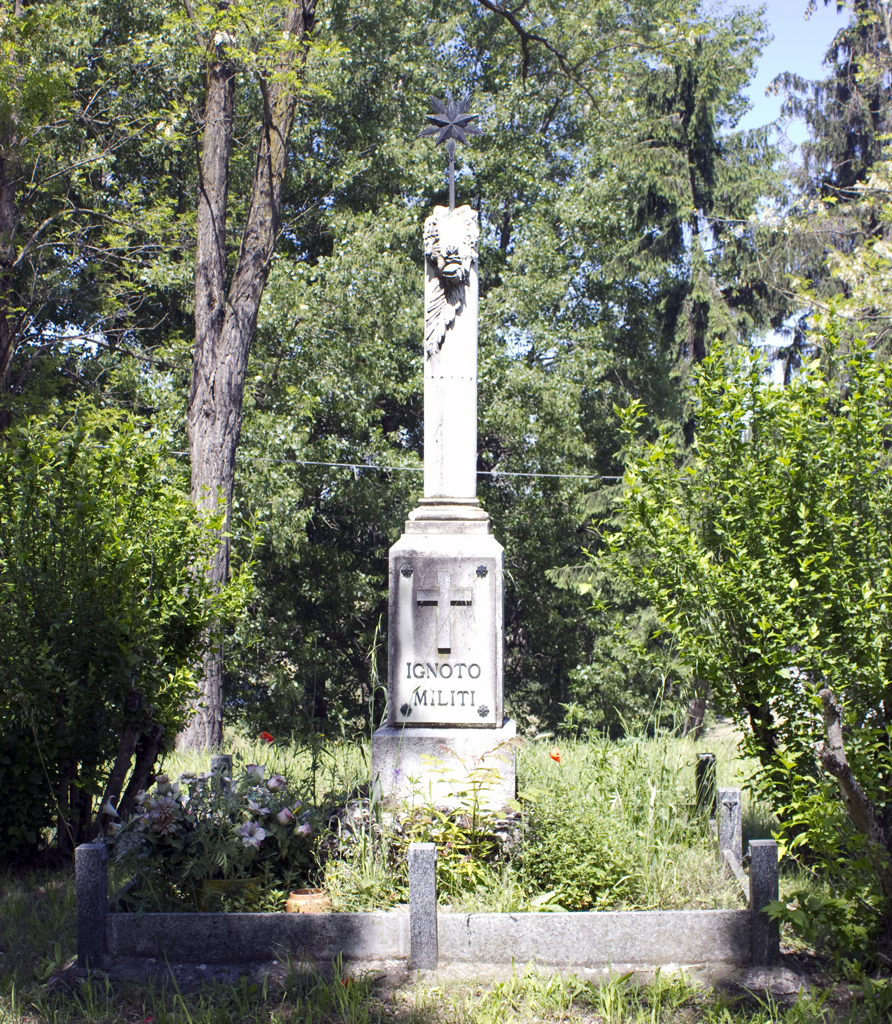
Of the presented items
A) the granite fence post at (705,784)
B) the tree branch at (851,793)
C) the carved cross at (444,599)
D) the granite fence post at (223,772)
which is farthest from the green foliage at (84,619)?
the tree branch at (851,793)

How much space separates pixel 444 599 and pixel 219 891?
2.01 meters

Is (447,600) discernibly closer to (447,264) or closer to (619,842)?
(619,842)

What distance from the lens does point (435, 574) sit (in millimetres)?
5582

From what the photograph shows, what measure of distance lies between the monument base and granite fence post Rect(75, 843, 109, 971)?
1.55 metres

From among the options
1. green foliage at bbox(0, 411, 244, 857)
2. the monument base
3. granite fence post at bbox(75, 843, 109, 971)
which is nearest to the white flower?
granite fence post at bbox(75, 843, 109, 971)

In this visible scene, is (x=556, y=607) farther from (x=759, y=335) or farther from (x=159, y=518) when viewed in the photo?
(x=159, y=518)

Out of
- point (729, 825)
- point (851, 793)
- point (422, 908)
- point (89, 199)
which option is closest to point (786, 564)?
point (851, 793)

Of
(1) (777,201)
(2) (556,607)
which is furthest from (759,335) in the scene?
(2) (556,607)

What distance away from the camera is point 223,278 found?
9531 mm

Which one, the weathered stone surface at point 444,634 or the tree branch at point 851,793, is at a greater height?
the weathered stone surface at point 444,634

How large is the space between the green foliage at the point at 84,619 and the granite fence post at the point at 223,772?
33cm

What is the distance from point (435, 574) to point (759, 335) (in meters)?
14.6

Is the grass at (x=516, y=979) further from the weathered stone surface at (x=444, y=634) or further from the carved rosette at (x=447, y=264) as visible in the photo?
the carved rosette at (x=447, y=264)

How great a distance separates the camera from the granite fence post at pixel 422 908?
156 inches
